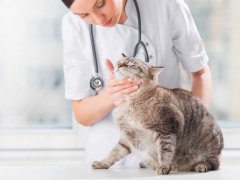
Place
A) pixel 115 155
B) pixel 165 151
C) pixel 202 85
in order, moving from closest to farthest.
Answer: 1. pixel 165 151
2. pixel 115 155
3. pixel 202 85

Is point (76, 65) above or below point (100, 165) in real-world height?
above

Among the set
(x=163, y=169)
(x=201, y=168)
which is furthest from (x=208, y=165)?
(x=163, y=169)

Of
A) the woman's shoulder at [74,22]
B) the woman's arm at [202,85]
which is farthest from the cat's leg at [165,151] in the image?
the woman's shoulder at [74,22]

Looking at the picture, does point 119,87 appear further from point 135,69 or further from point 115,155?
point 115,155

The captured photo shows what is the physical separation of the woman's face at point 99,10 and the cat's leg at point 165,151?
29 centimetres

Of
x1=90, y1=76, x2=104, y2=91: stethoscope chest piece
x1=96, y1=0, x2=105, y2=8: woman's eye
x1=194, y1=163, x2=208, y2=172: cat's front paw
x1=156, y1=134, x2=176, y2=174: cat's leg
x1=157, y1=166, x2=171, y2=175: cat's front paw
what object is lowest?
x1=194, y1=163, x2=208, y2=172: cat's front paw

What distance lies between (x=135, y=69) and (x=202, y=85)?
28 cm

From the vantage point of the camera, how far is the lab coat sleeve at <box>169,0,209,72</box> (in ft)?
4.37

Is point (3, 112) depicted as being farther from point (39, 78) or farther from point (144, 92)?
point (144, 92)

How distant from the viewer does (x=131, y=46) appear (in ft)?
4.28

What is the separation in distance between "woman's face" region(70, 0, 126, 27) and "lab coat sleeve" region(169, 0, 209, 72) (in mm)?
152

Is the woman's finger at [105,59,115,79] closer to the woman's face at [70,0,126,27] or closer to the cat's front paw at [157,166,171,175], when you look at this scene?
the woman's face at [70,0,126,27]

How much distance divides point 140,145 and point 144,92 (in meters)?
0.12

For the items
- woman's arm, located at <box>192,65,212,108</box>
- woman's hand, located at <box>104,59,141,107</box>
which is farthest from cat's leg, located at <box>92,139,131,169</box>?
woman's arm, located at <box>192,65,212,108</box>
